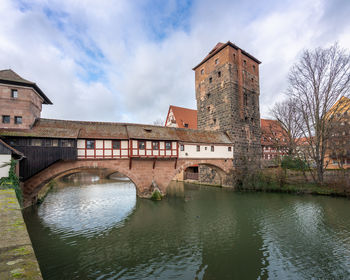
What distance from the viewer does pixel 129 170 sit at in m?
15.1

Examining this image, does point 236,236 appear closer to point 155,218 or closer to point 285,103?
point 155,218

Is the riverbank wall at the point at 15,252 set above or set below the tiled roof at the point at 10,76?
below

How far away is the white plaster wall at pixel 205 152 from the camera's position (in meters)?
17.7

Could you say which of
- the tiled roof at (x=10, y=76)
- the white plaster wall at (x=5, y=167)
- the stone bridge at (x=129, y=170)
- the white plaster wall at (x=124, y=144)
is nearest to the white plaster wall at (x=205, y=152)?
the stone bridge at (x=129, y=170)

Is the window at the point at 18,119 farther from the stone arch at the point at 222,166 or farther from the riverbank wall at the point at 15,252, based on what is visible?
the stone arch at the point at 222,166

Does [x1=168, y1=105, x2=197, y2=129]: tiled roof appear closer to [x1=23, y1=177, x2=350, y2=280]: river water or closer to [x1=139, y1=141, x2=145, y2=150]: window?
[x1=139, y1=141, x2=145, y2=150]: window

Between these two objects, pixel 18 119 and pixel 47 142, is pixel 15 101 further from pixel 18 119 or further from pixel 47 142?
pixel 47 142

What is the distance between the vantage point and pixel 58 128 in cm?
1354

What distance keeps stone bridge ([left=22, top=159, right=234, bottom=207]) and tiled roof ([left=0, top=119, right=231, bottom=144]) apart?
1.87 meters

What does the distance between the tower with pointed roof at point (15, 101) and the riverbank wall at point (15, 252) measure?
10.6 metres

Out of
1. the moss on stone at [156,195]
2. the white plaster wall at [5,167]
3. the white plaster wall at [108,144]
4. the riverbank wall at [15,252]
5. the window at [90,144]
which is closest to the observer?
the riverbank wall at [15,252]

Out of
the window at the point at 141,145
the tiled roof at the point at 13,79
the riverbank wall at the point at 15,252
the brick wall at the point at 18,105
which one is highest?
the tiled roof at the point at 13,79

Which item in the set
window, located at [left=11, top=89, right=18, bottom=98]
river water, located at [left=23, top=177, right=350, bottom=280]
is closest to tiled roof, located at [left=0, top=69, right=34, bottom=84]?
window, located at [left=11, top=89, right=18, bottom=98]

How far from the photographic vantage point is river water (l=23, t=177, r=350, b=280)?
6031 mm
